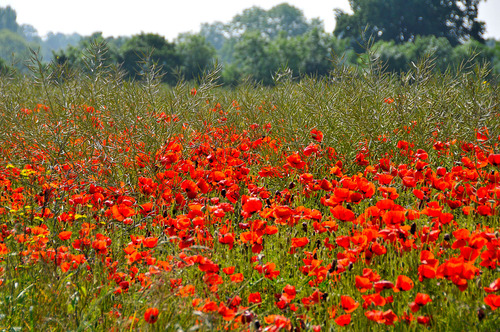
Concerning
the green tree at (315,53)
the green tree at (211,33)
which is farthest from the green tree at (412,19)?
the green tree at (211,33)

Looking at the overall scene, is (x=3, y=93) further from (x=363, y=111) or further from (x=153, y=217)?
(x=363, y=111)

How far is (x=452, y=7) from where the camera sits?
3931 cm

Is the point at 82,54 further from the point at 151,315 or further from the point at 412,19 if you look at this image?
the point at 412,19

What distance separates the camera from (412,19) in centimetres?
4131

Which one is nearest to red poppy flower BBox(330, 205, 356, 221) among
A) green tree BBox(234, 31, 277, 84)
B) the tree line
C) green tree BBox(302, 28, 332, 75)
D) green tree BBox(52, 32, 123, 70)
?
green tree BBox(52, 32, 123, 70)

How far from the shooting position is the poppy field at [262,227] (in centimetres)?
172

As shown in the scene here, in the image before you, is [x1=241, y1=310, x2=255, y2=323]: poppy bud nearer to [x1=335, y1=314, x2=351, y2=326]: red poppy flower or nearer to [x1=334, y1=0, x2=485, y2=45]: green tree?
[x1=335, y1=314, x2=351, y2=326]: red poppy flower

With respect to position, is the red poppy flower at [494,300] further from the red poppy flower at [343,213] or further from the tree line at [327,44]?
the tree line at [327,44]

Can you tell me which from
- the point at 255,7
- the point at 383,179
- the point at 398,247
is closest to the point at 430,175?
the point at 383,179

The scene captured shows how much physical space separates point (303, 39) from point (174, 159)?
117 ft

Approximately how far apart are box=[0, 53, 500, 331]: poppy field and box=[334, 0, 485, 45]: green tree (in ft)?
124

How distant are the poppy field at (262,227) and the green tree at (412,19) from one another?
124 feet

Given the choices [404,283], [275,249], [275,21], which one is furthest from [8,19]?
[404,283]

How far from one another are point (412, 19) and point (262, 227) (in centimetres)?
4442
